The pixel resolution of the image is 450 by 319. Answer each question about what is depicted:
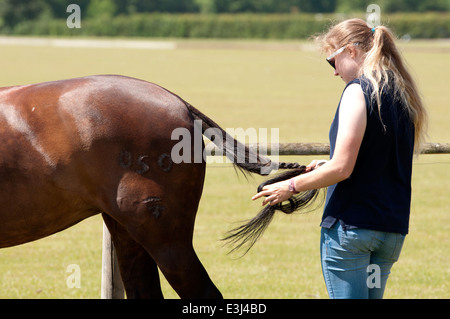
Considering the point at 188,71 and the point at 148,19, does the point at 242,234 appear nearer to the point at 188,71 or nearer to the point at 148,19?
the point at 188,71

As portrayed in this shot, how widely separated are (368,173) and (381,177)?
7 centimetres

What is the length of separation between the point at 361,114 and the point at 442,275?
391 centimetres

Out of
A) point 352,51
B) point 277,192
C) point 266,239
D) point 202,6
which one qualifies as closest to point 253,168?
point 277,192

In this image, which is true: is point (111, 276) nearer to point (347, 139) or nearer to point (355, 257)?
point (355, 257)

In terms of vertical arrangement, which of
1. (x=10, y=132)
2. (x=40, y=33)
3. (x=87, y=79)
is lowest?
(x=40, y=33)

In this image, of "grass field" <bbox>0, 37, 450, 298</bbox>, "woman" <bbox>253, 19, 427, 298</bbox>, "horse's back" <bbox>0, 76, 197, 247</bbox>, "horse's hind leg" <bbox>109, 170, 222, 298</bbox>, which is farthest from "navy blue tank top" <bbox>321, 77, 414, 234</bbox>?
"horse's back" <bbox>0, 76, 197, 247</bbox>

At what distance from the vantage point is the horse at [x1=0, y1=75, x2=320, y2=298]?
128 inches

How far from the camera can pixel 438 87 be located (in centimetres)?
2789

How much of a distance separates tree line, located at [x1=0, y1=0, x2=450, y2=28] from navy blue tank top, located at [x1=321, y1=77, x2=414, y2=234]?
254 feet

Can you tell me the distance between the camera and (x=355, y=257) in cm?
303

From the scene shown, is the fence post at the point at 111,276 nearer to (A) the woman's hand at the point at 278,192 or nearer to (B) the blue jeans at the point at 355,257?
(A) the woman's hand at the point at 278,192

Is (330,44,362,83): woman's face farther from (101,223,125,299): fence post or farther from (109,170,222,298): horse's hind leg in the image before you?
(101,223,125,299): fence post

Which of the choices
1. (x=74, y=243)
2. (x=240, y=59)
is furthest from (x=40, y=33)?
(x=74, y=243)

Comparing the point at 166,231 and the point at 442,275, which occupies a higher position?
the point at 166,231
